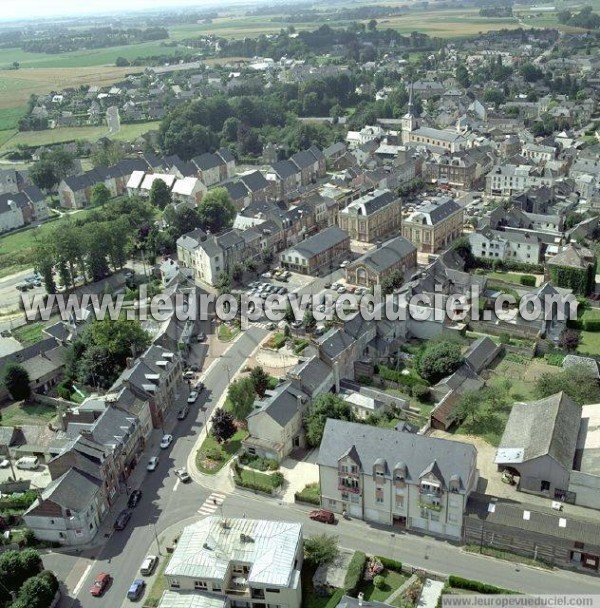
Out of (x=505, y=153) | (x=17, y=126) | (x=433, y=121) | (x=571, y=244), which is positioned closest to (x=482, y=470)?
(x=571, y=244)

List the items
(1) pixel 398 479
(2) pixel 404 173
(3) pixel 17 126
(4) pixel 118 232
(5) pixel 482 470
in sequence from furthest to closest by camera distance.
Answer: (3) pixel 17 126, (2) pixel 404 173, (4) pixel 118 232, (5) pixel 482 470, (1) pixel 398 479

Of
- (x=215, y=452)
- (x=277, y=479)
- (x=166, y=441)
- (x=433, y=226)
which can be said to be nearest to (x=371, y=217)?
(x=433, y=226)

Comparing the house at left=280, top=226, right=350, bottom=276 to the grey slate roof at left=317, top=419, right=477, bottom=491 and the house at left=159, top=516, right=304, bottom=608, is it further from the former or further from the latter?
the house at left=159, top=516, right=304, bottom=608

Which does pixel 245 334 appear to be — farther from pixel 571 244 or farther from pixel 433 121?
pixel 433 121

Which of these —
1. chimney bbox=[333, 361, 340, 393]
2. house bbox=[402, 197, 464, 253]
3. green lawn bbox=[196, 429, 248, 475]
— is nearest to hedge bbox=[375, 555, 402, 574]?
green lawn bbox=[196, 429, 248, 475]

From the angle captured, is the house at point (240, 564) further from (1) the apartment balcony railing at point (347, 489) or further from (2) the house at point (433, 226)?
(2) the house at point (433, 226)

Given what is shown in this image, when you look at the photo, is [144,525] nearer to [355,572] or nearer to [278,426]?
[278,426]

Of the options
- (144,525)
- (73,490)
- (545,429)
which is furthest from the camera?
(545,429)
